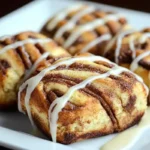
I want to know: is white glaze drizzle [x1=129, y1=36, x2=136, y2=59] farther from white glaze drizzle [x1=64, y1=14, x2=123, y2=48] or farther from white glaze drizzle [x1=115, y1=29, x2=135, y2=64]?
white glaze drizzle [x1=64, y1=14, x2=123, y2=48]

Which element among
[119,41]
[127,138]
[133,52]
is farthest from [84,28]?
[127,138]

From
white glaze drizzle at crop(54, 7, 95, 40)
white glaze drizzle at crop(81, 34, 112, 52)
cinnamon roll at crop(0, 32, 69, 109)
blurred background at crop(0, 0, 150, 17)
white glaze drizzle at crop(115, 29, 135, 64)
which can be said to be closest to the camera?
cinnamon roll at crop(0, 32, 69, 109)

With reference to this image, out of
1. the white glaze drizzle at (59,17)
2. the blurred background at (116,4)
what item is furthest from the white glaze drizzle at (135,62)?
the blurred background at (116,4)

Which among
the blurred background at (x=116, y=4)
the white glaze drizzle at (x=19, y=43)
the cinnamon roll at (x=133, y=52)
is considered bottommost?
the blurred background at (x=116, y=4)

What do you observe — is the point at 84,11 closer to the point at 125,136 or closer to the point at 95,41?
the point at 95,41

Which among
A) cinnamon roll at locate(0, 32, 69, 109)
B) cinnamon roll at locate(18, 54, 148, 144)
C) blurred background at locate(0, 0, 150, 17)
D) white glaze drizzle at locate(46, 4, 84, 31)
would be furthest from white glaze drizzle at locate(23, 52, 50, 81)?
blurred background at locate(0, 0, 150, 17)

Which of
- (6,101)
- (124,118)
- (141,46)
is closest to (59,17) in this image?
(141,46)

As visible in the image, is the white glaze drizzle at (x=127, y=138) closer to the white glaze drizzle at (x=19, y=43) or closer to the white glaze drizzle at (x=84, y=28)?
the white glaze drizzle at (x=19, y=43)
